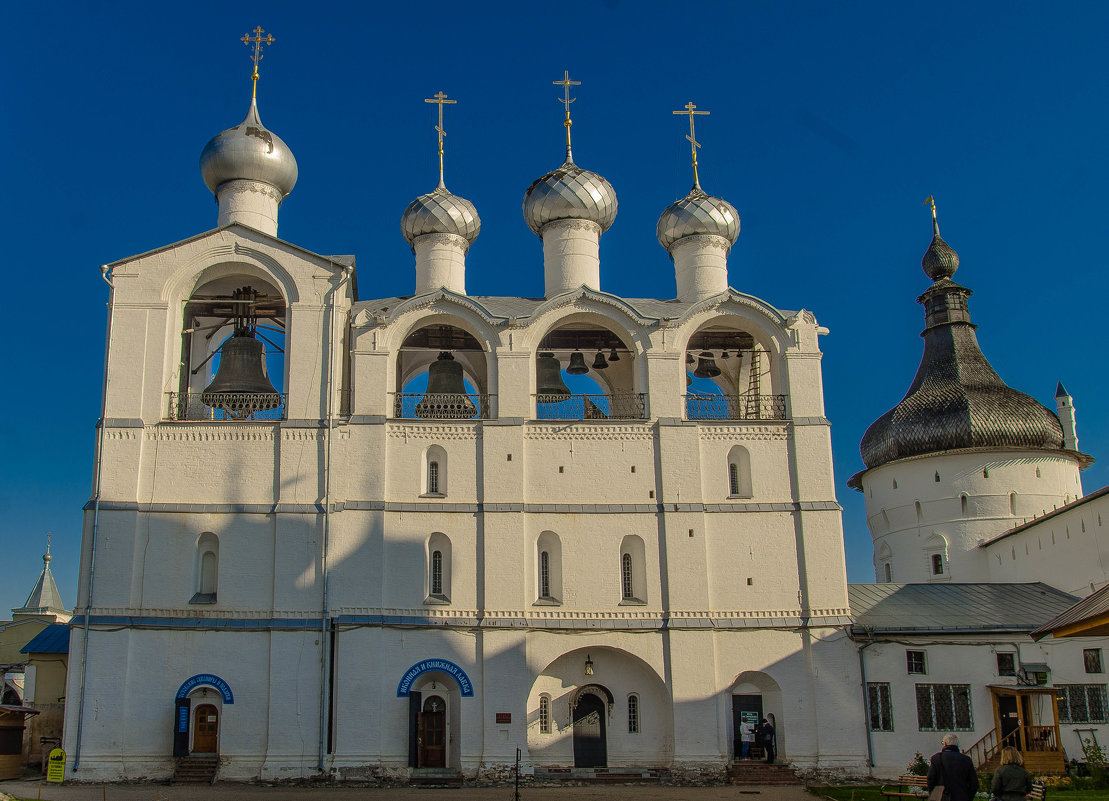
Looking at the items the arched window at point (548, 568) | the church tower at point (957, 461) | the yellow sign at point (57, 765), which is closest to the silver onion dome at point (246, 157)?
the arched window at point (548, 568)

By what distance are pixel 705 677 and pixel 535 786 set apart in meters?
3.71

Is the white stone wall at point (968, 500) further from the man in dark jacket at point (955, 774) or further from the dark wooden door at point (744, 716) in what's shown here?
the man in dark jacket at point (955, 774)

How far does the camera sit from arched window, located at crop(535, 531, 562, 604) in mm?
21859

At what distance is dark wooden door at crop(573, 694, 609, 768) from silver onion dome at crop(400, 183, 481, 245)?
33.3 feet

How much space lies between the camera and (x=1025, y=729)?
20.6m

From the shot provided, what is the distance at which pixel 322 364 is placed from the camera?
2231cm

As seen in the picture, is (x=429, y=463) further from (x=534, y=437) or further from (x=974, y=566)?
(x=974, y=566)

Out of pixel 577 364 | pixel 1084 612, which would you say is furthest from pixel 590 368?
pixel 1084 612

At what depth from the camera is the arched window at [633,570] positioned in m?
21.9

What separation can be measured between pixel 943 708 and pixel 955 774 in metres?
11.8

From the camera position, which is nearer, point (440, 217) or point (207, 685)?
point (207, 685)

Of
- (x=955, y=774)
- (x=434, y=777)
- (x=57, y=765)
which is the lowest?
(x=434, y=777)

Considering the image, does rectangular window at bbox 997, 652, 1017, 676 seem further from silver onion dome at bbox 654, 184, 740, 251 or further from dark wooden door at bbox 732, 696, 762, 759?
silver onion dome at bbox 654, 184, 740, 251

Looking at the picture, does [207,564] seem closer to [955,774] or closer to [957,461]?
[955,774]
